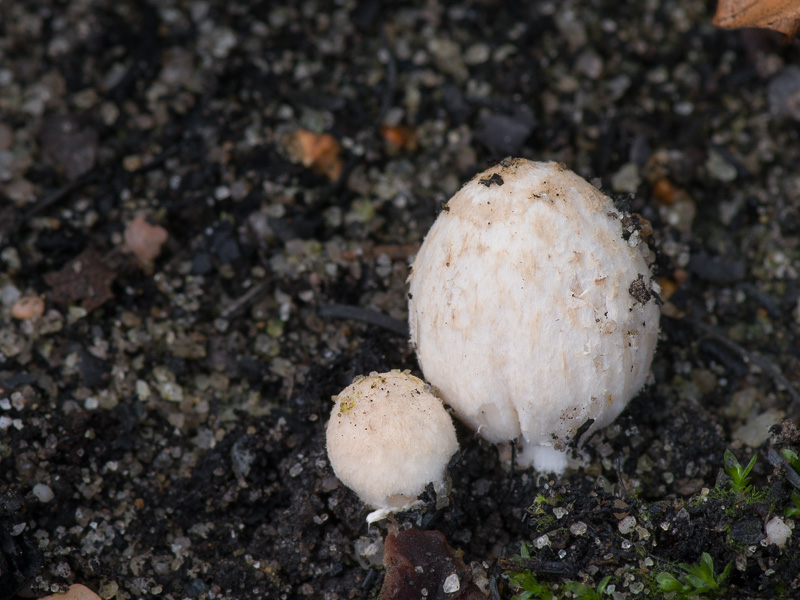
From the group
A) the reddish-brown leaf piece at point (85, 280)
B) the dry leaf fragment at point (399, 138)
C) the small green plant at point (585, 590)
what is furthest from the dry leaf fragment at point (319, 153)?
the small green plant at point (585, 590)

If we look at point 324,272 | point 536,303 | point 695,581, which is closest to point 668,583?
point 695,581

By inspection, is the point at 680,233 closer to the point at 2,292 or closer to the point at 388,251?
the point at 388,251

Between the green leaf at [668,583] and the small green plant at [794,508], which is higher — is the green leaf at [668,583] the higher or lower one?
the lower one

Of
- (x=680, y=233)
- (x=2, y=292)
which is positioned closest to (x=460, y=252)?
(x=680, y=233)

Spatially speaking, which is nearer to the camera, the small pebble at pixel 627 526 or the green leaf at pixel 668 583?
the green leaf at pixel 668 583

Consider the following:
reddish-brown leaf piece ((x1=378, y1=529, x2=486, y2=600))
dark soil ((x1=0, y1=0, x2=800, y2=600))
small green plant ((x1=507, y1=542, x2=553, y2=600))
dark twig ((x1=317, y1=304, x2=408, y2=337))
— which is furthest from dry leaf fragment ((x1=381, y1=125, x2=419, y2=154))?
small green plant ((x1=507, y1=542, x2=553, y2=600))

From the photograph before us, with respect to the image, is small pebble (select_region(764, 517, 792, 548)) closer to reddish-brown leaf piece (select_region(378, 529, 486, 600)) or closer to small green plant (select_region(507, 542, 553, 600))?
small green plant (select_region(507, 542, 553, 600))

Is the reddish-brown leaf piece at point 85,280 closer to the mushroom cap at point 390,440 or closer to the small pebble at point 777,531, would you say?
the mushroom cap at point 390,440

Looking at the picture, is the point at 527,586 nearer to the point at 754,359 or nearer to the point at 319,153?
the point at 754,359
